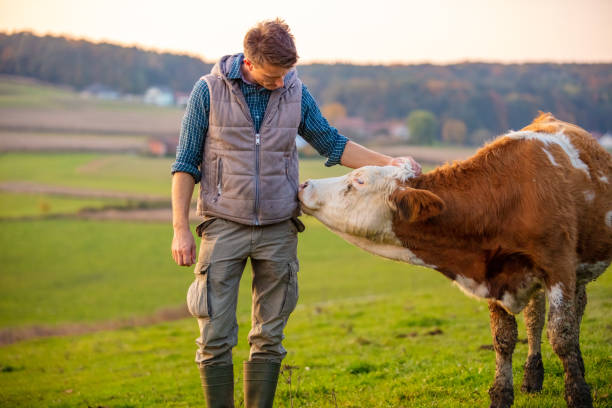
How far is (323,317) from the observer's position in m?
13.7

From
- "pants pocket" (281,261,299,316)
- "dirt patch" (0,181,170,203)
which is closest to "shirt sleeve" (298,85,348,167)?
"pants pocket" (281,261,299,316)

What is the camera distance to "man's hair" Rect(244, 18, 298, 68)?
3.92 metres

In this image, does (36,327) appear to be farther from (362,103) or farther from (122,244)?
(362,103)

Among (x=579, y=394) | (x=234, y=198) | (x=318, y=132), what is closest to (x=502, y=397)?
(x=579, y=394)

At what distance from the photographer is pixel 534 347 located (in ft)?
18.1

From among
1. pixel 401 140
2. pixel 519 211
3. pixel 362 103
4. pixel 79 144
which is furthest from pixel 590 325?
pixel 362 103

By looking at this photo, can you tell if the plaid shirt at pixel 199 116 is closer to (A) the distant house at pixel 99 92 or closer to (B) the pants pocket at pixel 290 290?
→ (B) the pants pocket at pixel 290 290

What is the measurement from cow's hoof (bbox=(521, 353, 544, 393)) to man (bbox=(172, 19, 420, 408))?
2441 millimetres

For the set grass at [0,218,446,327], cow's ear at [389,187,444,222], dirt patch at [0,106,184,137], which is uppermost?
cow's ear at [389,187,444,222]

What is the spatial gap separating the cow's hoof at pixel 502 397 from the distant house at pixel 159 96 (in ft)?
274

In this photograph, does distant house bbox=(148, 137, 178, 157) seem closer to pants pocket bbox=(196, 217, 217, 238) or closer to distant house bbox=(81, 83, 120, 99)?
distant house bbox=(81, 83, 120, 99)

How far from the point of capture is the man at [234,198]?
13.8 feet

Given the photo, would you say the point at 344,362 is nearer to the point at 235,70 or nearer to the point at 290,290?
the point at 290,290

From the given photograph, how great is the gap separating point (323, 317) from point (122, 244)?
29.6 m
